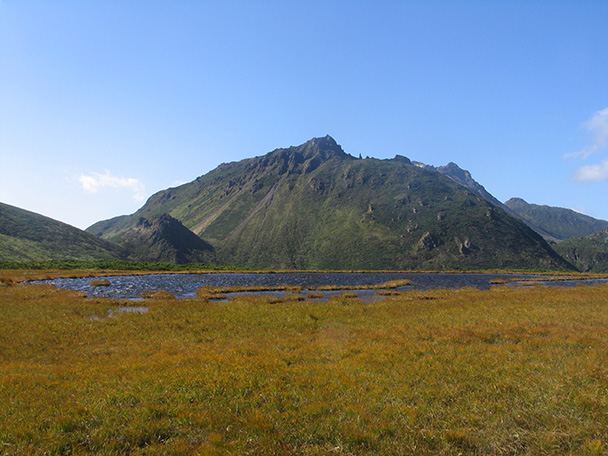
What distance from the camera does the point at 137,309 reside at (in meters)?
38.2

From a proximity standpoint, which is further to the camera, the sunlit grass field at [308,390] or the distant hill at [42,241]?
the distant hill at [42,241]

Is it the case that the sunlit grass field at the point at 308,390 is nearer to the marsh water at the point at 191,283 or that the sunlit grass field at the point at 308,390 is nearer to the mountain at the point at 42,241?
the marsh water at the point at 191,283

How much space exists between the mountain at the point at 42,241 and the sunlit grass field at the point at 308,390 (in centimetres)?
13236

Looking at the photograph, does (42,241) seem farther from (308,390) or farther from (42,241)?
(308,390)

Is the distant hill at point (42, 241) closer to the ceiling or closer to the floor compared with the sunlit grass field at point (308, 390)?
closer to the ceiling

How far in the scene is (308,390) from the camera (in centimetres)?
1271

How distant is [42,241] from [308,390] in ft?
608

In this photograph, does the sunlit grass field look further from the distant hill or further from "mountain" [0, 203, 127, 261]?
the distant hill

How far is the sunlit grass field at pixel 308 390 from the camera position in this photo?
893 centimetres

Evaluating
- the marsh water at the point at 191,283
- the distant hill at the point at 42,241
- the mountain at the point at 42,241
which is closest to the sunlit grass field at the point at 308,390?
the marsh water at the point at 191,283

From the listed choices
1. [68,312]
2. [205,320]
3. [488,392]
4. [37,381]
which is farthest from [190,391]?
[68,312]

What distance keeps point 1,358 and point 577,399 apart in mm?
28854

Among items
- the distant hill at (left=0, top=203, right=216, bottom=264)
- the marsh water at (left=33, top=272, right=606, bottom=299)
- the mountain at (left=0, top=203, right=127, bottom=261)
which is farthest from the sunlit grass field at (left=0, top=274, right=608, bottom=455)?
the distant hill at (left=0, top=203, right=216, bottom=264)

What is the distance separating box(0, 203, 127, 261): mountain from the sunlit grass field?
132 m
